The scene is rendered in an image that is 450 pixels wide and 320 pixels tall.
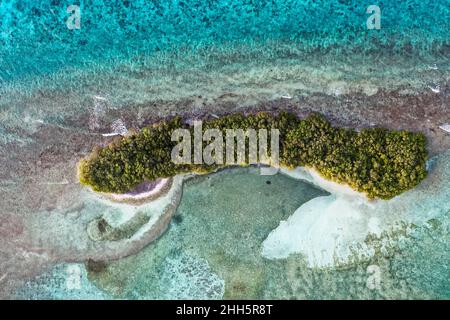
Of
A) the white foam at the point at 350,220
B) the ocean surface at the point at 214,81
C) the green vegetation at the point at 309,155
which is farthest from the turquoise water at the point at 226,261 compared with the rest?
the green vegetation at the point at 309,155

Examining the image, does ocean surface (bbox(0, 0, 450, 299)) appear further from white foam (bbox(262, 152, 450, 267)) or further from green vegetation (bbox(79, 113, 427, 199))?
green vegetation (bbox(79, 113, 427, 199))

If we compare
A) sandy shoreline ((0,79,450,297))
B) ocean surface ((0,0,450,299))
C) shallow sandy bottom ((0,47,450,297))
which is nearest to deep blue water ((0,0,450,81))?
ocean surface ((0,0,450,299))

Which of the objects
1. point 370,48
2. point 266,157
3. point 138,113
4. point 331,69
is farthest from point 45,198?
point 370,48

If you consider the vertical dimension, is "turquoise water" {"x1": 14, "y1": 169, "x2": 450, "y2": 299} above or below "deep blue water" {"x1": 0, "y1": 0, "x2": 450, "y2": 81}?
below

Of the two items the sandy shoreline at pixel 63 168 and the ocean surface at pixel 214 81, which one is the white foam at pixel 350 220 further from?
the sandy shoreline at pixel 63 168
